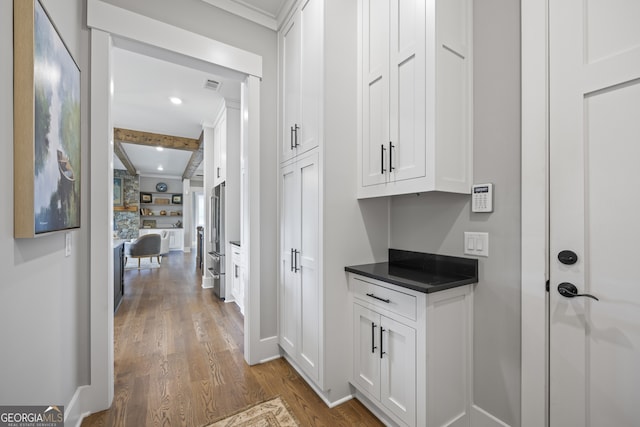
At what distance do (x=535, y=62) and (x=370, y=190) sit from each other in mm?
1033

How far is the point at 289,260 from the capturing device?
2.21 metres

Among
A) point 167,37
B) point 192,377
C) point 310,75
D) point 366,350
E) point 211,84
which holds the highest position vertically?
point 211,84

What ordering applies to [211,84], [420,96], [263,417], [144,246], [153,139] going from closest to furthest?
[420,96], [263,417], [211,84], [153,139], [144,246]

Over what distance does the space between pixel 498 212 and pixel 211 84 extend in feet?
11.7

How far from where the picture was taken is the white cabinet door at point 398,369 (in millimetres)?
1370

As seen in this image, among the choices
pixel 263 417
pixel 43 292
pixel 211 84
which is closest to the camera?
pixel 43 292

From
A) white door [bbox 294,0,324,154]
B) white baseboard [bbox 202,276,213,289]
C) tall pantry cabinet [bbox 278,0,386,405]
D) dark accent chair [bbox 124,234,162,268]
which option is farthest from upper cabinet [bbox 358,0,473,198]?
dark accent chair [bbox 124,234,162,268]

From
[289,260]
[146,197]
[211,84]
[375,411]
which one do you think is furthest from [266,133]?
[146,197]

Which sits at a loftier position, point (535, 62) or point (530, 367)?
point (535, 62)

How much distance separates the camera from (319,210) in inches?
69.7

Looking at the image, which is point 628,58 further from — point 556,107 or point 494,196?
point 494,196

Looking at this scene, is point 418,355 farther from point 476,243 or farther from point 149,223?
point 149,223

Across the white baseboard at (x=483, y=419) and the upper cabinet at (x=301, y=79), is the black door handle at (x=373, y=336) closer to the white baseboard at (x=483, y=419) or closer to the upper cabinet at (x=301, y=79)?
the white baseboard at (x=483, y=419)

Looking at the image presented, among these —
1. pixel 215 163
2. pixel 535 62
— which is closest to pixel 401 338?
pixel 535 62
